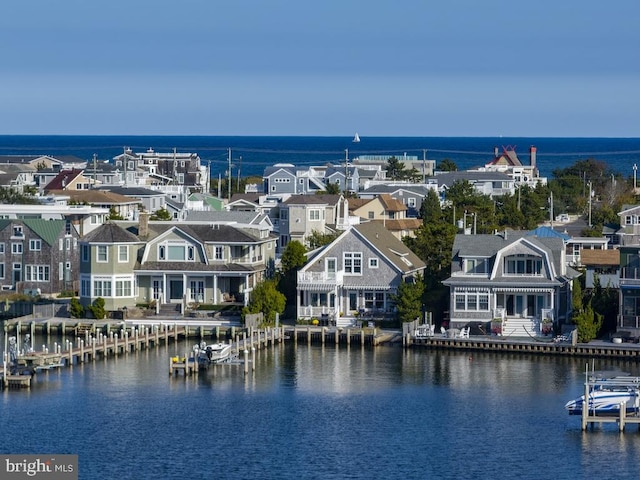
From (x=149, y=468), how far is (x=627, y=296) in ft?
97.2

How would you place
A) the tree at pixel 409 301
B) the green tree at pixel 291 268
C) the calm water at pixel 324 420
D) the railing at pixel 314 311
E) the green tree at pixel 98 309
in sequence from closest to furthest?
the calm water at pixel 324 420 < the tree at pixel 409 301 < the railing at pixel 314 311 < the green tree at pixel 98 309 < the green tree at pixel 291 268

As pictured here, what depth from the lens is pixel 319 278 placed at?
7738 centimetres

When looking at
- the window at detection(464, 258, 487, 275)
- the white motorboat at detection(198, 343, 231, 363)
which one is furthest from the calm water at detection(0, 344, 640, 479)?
the window at detection(464, 258, 487, 275)

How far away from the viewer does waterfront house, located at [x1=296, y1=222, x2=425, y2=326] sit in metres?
77.2

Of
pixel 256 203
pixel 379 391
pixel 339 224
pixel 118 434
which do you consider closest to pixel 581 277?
pixel 379 391

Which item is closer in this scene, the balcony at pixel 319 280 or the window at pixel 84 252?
the balcony at pixel 319 280

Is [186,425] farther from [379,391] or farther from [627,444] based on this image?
[627,444]

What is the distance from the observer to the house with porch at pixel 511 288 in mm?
73000

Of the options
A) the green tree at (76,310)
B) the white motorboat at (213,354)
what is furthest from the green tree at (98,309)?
the white motorboat at (213,354)

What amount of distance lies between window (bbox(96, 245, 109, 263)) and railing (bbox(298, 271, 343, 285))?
10173mm

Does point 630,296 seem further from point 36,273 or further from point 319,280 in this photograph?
point 36,273

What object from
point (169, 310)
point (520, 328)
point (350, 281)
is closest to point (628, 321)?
point (520, 328)

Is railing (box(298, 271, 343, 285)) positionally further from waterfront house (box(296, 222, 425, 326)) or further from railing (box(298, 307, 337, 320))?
railing (box(298, 307, 337, 320))

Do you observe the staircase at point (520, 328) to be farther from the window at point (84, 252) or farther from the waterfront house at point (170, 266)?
the window at point (84, 252)
